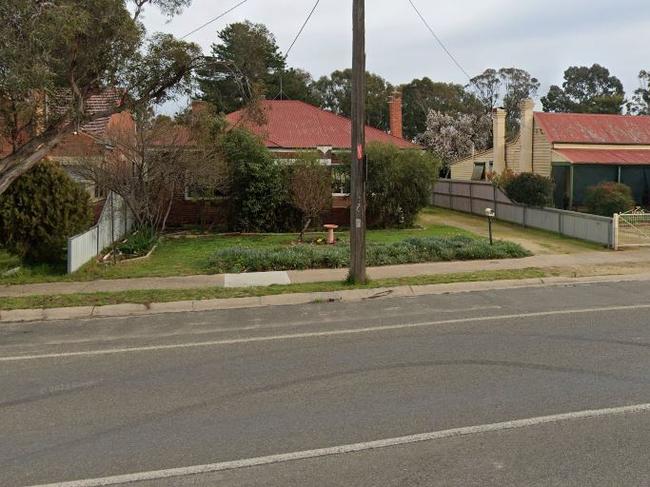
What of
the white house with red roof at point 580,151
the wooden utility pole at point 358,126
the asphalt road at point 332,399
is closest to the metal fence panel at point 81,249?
the asphalt road at point 332,399

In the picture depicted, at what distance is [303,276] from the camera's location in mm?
12547

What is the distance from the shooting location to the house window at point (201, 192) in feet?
60.9

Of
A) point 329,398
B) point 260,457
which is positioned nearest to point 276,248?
point 329,398

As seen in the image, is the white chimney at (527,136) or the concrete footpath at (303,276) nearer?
the concrete footpath at (303,276)

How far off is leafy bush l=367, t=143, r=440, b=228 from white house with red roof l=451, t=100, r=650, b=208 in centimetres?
810

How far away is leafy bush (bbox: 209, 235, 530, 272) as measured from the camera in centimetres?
1349

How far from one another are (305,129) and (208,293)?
58.1 feet

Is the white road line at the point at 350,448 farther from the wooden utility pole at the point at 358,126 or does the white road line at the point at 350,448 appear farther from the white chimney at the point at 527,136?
the white chimney at the point at 527,136

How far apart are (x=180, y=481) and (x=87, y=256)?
11.0 m

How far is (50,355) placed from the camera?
23.3ft

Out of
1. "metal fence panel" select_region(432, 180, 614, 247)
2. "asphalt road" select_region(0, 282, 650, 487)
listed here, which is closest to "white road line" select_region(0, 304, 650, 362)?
"asphalt road" select_region(0, 282, 650, 487)

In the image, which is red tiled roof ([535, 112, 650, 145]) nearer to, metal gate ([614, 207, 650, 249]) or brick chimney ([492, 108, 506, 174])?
brick chimney ([492, 108, 506, 174])

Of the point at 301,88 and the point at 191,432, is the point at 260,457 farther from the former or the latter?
the point at 301,88

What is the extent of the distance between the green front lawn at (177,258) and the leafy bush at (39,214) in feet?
1.65
